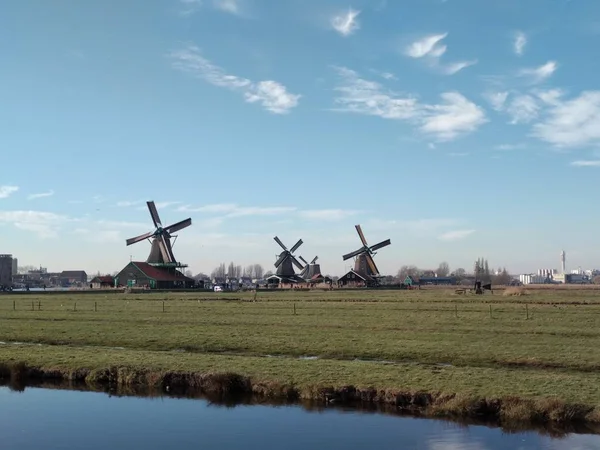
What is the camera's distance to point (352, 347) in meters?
30.1

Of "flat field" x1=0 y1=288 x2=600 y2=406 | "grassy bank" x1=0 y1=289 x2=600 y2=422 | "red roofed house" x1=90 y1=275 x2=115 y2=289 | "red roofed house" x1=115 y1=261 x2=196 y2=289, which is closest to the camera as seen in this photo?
"grassy bank" x1=0 y1=289 x2=600 y2=422

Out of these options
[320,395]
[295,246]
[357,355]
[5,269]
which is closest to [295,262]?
[295,246]

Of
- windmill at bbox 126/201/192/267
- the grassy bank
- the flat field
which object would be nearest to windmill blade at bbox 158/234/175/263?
windmill at bbox 126/201/192/267

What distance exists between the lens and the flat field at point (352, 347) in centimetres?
2239

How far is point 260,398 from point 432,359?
876 cm

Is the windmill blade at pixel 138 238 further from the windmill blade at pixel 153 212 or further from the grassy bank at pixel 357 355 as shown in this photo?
the grassy bank at pixel 357 355

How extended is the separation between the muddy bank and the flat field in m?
0.56

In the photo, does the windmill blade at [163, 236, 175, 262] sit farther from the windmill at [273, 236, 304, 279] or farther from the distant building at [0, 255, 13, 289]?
the distant building at [0, 255, 13, 289]

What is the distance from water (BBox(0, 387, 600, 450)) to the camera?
16703 millimetres

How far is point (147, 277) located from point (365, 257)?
60107mm

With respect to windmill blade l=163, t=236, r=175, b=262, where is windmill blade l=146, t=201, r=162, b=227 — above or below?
above

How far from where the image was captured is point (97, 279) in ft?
480

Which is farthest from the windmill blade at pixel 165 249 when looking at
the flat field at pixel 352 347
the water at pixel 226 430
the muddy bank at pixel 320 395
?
the water at pixel 226 430

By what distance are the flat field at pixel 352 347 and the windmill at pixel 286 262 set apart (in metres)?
116
